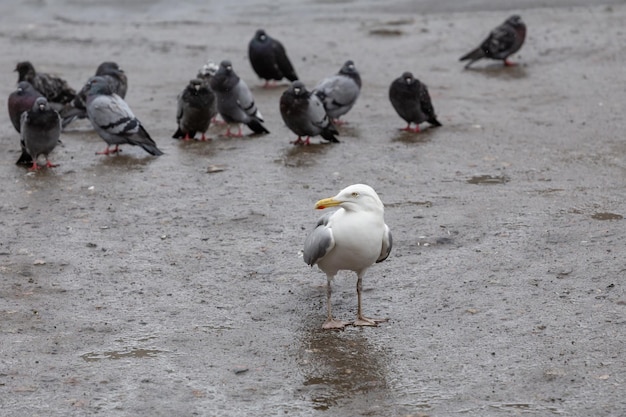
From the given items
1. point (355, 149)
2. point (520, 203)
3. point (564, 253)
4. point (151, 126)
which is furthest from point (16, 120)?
point (564, 253)

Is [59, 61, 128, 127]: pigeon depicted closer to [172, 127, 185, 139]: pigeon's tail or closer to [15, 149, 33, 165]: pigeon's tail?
[172, 127, 185, 139]: pigeon's tail

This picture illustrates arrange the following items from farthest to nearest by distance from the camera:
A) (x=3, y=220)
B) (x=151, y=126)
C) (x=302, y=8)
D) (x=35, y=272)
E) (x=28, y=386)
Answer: (x=302, y=8) < (x=151, y=126) < (x=3, y=220) < (x=35, y=272) < (x=28, y=386)

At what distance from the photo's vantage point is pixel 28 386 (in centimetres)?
536

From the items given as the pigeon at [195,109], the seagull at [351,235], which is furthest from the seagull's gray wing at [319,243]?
the pigeon at [195,109]

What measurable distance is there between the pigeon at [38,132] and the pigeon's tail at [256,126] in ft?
7.07

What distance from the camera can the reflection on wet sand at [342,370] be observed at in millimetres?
5215

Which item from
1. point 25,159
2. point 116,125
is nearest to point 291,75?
point 116,125

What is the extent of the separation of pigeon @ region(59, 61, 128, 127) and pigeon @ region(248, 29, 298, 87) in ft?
7.13

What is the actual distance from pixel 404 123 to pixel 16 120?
4.05 meters

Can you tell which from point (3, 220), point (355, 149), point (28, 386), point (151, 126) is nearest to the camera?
point (28, 386)

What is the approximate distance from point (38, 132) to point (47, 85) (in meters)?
2.31

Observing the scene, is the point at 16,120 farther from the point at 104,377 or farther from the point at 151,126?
the point at 104,377

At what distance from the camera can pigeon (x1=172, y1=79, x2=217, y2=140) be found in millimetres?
10602

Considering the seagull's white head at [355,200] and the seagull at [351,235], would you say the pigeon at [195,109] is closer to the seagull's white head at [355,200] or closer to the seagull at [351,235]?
the seagull at [351,235]
